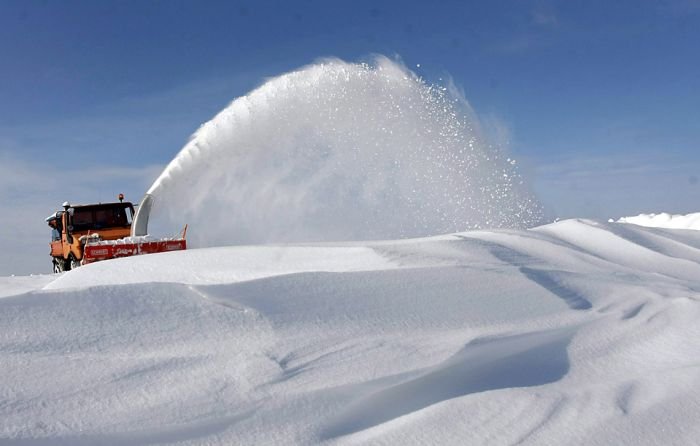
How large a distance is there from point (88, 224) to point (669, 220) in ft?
43.1

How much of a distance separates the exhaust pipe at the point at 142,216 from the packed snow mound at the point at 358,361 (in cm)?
792

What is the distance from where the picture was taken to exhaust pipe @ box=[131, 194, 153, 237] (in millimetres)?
10750

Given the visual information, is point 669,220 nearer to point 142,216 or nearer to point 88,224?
point 142,216

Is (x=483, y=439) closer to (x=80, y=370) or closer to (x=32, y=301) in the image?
(x=80, y=370)

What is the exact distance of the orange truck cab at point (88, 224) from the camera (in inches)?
468

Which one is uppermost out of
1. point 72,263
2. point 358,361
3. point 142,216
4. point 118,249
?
point 142,216

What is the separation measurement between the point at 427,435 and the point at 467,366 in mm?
614

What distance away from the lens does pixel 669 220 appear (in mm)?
15242

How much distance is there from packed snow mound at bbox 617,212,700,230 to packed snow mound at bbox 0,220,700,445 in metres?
9.97

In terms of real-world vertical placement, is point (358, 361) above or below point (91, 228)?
below

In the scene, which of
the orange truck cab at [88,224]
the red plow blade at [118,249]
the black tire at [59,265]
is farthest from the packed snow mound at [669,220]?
the black tire at [59,265]

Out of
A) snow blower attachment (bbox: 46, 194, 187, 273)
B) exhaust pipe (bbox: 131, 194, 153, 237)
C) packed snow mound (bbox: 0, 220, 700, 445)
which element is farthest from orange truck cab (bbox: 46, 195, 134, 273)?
packed snow mound (bbox: 0, 220, 700, 445)

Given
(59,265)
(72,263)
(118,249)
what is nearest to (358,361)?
(118,249)

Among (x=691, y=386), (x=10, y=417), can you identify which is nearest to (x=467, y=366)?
(x=691, y=386)
